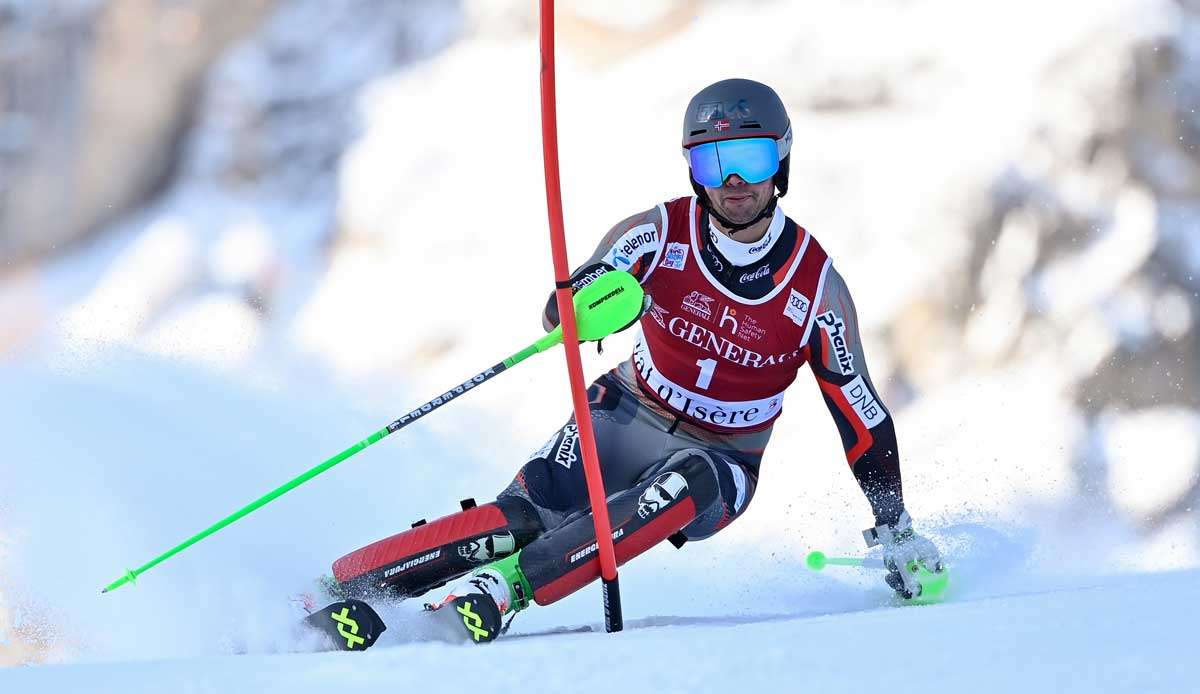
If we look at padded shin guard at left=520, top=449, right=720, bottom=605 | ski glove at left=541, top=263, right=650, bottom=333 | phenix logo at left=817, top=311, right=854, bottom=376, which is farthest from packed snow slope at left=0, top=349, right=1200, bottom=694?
ski glove at left=541, top=263, right=650, bottom=333

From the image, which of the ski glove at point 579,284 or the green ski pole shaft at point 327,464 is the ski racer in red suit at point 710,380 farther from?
the green ski pole shaft at point 327,464

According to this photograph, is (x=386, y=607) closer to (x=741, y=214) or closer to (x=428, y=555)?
(x=428, y=555)

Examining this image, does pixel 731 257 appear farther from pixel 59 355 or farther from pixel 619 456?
pixel 59 355

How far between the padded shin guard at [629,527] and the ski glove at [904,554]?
53cm

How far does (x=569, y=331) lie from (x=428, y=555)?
0.70 meters

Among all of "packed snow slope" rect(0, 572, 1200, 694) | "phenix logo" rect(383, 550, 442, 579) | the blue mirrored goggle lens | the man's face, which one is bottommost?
"packed snow slope" rect(0, 572, 1200, 694)

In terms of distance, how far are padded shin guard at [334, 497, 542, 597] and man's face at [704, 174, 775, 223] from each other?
1043 mm

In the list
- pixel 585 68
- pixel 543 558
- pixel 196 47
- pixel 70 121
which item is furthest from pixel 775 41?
pixel 543 558

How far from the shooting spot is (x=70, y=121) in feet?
33.4

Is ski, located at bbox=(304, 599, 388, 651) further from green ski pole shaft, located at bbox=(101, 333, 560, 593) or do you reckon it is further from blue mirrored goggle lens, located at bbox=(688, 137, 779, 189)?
blue mirrored goggle lens, located at bbox=(688, 137, 779, 189)

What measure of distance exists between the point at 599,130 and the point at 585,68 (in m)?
0.64

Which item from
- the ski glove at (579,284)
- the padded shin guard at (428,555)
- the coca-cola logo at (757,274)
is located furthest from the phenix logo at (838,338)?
the padded shin guard at (428,555)

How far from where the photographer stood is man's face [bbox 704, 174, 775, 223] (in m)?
3.66

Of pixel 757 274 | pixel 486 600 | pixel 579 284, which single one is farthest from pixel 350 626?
pixel 757 274
